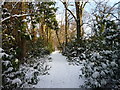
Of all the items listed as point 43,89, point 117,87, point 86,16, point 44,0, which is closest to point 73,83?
point 43,89

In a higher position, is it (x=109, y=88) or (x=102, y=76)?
(x=102, y=76)

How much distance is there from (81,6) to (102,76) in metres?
10.5

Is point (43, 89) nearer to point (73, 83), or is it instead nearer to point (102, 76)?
point (73, 83)

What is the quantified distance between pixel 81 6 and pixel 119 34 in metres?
10.5

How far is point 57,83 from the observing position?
5.33 m

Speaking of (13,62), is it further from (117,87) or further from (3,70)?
(117,87)

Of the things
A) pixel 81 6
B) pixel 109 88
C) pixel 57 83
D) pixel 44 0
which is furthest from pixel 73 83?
pixel 81 6

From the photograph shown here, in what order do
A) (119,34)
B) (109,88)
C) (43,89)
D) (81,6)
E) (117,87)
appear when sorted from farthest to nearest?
(81,6), (43,89), (109,88), (117,87), (119,34)

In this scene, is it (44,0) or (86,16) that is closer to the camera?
(44,0)

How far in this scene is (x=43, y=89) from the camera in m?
4.81

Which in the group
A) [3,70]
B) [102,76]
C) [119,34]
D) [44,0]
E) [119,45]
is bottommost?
[102,76]

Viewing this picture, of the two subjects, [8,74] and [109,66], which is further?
[109,66]

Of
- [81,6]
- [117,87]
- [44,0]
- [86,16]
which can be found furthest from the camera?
[86,16]

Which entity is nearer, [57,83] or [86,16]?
[57,83]
